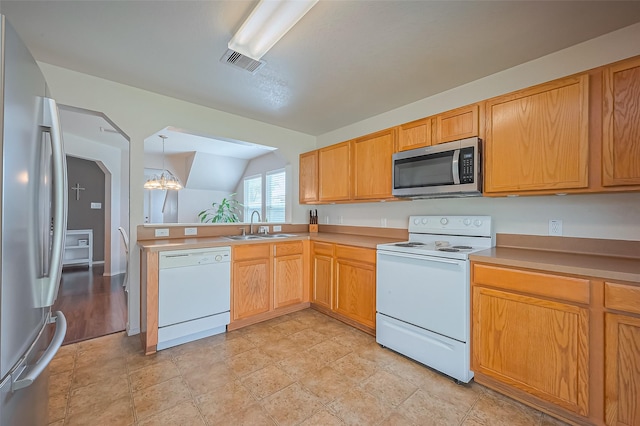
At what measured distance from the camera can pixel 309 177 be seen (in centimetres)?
379

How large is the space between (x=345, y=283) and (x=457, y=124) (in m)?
1.83

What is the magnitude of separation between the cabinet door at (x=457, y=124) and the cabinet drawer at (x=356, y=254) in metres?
1.19

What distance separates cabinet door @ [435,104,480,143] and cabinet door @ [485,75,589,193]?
0.10 metres

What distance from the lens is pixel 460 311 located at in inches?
74.1

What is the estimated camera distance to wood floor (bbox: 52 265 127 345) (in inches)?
105

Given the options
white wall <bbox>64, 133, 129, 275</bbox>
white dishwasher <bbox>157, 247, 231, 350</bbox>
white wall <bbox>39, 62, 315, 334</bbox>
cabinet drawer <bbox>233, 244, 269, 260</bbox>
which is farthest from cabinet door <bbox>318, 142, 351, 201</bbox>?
white wall <bbox>64, 133, 129, 275</bbox>

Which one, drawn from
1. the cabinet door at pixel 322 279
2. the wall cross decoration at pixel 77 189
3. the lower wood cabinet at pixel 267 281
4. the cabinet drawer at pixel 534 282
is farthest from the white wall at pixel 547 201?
the wall cross decoration at pixel 77 189

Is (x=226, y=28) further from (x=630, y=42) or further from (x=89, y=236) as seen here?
(x=89, y=236)

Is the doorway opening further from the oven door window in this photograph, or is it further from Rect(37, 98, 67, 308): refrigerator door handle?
the oven door window

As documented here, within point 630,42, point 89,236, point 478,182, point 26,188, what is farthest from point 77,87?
point 89,236

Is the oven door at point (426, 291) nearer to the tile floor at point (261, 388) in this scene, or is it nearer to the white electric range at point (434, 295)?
the white electric range at point (434, 295)

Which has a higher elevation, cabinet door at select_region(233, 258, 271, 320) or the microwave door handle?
the microwave door handle

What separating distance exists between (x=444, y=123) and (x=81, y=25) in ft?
9.03

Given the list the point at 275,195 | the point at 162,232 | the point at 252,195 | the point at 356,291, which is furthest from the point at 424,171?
the point at 252,195
